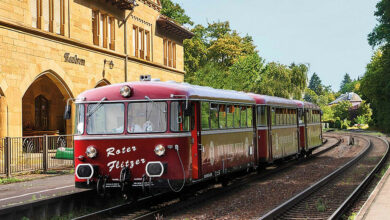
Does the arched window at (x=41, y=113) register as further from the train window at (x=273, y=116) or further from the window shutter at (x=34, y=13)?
the train window at (x=273, y=116)

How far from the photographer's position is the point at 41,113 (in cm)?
2677

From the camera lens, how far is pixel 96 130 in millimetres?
10852

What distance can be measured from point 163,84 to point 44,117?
1776cm

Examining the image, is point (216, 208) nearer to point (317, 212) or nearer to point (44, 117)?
point (317, 212)

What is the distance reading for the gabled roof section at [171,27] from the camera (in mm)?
33125

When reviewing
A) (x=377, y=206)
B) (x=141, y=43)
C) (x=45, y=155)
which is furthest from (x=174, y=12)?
(x=377, y=206)

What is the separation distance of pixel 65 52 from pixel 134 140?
45.4 ft

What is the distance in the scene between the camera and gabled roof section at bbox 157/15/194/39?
33125 millimetres

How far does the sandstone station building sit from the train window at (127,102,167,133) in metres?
10.6

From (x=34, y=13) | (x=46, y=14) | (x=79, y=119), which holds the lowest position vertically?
(x=79, y=119)

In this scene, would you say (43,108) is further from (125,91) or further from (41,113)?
(125,91)

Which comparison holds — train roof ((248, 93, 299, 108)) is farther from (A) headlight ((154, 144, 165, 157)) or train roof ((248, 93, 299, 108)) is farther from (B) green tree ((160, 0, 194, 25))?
(B) green tree ((160, 0, 194, 25))

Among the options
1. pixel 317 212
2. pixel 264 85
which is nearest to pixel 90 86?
pixel 317 212

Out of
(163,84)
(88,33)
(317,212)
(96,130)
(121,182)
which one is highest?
(88,33)
